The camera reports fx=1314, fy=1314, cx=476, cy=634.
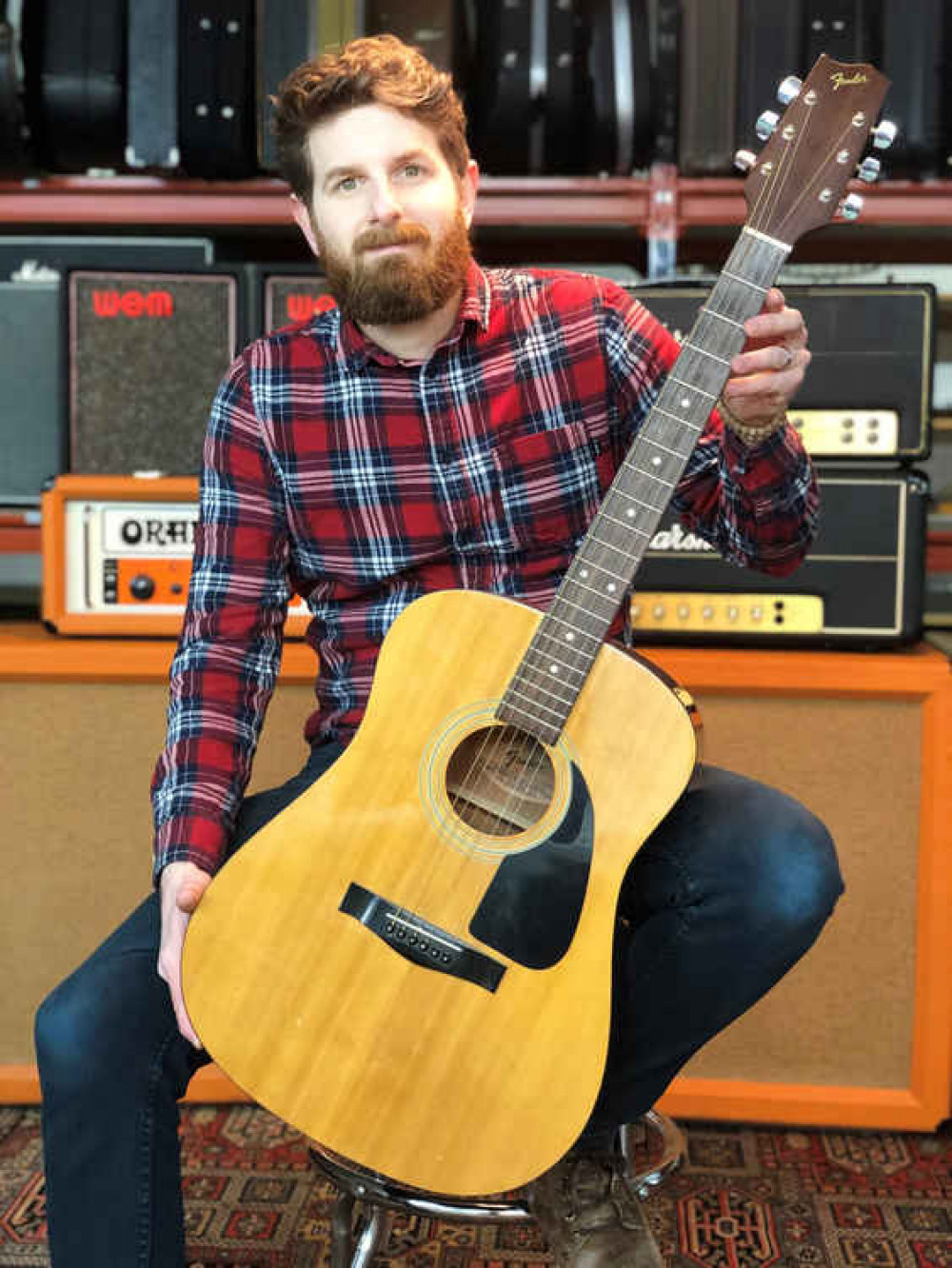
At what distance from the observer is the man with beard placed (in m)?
1.04

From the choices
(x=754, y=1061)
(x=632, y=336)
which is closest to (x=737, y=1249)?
(x=754, y=1061)

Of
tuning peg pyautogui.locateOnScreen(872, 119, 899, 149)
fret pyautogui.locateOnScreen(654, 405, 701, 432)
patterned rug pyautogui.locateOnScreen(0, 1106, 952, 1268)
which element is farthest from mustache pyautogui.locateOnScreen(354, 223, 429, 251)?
patterned rug pyautogui.locateOnScreen(0, 1106, 952, 1268)

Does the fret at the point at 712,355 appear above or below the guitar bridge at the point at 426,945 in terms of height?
above

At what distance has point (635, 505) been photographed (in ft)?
3.50

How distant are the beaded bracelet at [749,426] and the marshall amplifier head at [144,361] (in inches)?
33.0

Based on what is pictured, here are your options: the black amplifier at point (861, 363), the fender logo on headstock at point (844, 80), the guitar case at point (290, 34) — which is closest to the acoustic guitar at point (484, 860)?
the fender logo on headstock at point (844, 80)

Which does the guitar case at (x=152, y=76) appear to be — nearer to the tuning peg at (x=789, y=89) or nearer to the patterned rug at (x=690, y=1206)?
the tuning peg at (x=789, y=89)

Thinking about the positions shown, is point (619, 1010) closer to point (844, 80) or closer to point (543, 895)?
point (543, 895)

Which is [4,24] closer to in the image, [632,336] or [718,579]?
[632,336]

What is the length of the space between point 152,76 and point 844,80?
1106mm

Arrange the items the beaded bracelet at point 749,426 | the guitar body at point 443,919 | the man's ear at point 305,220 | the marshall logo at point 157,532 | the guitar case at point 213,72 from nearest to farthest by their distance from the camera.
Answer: the guitar body at point 443,919, the beaded bracelet at point 749,426, the man's ear at point 305,220, the marshall logo at point 157,532, the guitar case at point 213,72

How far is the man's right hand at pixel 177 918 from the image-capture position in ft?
3.41

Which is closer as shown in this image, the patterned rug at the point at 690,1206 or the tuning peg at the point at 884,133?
the tuning peg at the point at 884,133

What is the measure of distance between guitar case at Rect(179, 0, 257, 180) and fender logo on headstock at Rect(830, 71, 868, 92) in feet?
3.29
